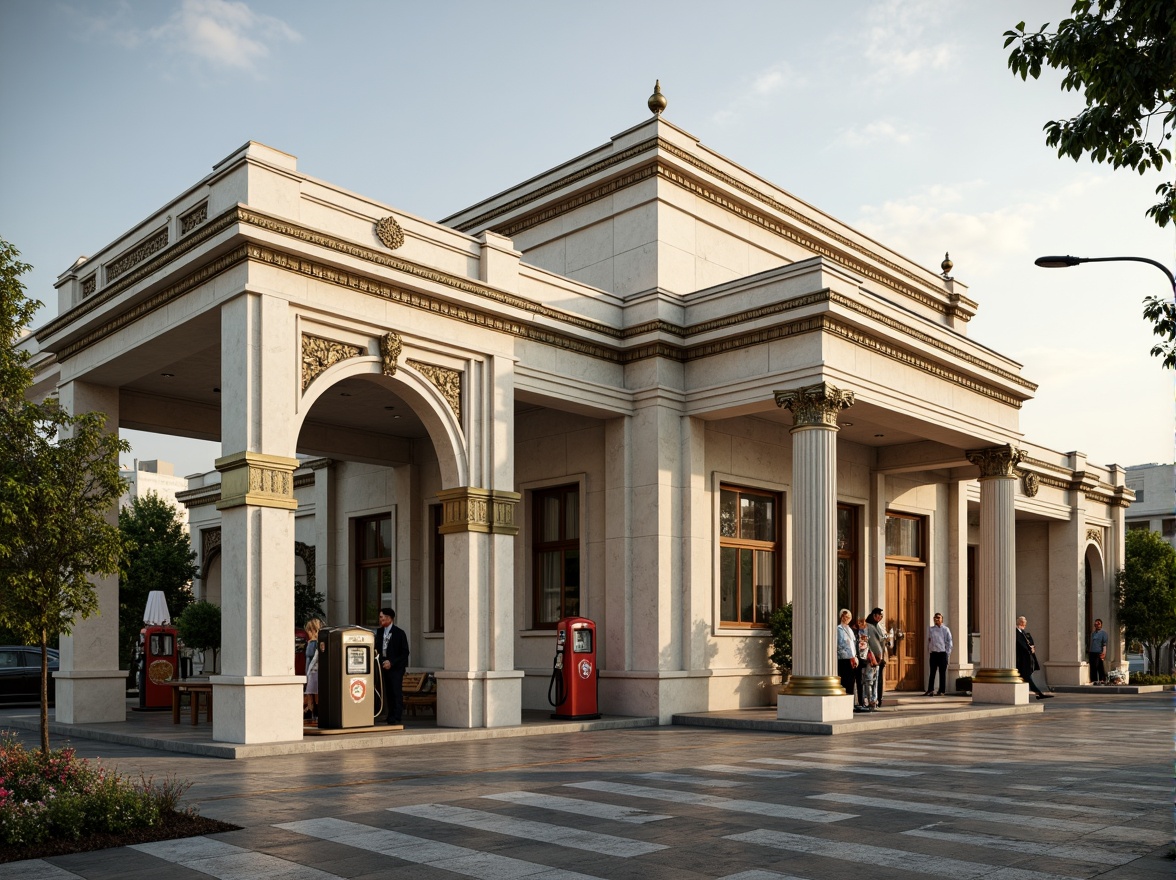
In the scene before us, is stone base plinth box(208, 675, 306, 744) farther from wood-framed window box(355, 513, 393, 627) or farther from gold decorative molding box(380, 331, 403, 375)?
wood-framed window box(355, 513, 393, 627)

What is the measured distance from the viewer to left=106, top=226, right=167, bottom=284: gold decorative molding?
16688mm

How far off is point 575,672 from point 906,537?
11.3 meters

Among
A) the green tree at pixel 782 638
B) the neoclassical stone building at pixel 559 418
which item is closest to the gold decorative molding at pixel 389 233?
the neoclassical stone building at pixel 559 418

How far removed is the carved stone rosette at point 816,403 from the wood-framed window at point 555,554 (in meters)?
4.78

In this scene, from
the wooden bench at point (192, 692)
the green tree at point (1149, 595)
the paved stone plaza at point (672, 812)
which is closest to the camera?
the paved stone plaza at point (672, 812)

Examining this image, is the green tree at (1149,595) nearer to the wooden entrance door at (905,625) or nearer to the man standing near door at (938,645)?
the wooden entrance door at (905,625)

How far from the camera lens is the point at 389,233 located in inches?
634

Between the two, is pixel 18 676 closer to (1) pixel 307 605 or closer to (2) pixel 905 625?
(1) pixel 307 605

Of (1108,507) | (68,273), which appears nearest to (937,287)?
(1108,507)

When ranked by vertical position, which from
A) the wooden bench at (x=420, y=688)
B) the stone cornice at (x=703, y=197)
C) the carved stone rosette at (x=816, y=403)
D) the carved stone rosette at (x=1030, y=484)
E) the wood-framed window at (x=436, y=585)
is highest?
the stone cornice at (x=703, y=197)

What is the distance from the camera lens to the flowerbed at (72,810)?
25.2 ft

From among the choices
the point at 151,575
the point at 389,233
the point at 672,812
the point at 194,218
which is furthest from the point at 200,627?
the point at 672,812

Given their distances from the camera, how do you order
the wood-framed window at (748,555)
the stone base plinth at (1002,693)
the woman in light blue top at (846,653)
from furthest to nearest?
the stone base plinth at (1002,693)
the wood-framed window at (748,555)
the woman in light blue top at (846,653)

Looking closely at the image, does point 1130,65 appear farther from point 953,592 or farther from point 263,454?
point 953,592
